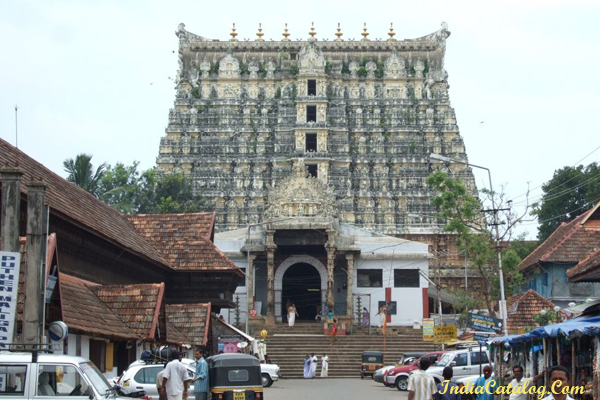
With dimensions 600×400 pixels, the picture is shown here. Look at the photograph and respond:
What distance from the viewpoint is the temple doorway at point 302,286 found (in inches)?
2427

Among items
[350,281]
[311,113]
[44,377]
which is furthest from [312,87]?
[44,377]

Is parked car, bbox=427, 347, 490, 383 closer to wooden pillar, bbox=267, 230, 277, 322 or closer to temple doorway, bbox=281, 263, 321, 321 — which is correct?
wooden pillar, bbox=267, 230, 277, 322

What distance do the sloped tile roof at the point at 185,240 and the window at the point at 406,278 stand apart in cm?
2074

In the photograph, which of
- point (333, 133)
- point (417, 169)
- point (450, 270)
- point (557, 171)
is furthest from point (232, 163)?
point (557, 171)

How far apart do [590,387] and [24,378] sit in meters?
9.47

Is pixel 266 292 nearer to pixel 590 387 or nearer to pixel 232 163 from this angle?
pixel 232 163

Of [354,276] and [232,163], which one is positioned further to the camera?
[232,163]

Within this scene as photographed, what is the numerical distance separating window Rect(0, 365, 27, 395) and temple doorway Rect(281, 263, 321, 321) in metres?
47.3

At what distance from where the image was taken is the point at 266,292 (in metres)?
59.4

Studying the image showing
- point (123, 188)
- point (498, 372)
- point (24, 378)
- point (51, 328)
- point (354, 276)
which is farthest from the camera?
point (123, 188)

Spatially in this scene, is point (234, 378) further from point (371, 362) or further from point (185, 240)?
point (371, 362)

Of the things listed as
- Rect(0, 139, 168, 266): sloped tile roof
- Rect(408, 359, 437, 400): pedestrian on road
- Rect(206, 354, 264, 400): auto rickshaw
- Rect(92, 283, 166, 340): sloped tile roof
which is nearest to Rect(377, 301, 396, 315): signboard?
Rect(0, 139, 168, 266): sloped tile roof

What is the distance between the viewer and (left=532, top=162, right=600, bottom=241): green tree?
261 feet

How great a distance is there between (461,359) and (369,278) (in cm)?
2601
